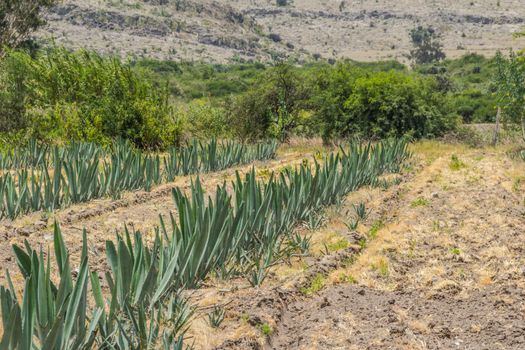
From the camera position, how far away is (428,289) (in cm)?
453

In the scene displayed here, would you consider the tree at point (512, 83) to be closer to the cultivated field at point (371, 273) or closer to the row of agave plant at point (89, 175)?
the cultivated field at point (371, 273)

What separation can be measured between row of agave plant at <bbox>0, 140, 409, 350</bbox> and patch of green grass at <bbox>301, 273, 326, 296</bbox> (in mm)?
382

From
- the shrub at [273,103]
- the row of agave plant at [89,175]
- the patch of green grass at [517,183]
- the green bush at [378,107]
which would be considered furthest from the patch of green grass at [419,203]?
the shrub at [273,103]

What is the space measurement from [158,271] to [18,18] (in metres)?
28.8

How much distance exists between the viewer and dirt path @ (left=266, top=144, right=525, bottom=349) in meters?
3.68

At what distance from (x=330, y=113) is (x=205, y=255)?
1338 cm

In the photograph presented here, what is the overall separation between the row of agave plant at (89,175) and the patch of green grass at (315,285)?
3.37 metres

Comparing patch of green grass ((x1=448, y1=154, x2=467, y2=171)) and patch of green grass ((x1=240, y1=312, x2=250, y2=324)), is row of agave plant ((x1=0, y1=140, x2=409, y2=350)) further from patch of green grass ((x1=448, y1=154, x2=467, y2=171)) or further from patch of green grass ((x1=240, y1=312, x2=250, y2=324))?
patch of green grass ((x1=448, y1=154, x2=467, y2=171))

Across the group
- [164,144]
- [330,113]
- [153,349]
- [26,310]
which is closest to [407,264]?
[153,349]

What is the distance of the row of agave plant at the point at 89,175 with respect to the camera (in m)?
6.58

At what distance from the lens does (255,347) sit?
134 inches

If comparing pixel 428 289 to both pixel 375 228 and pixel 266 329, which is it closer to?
pixel 266 329

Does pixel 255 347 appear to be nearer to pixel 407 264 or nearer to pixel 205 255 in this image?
pixel 205 255

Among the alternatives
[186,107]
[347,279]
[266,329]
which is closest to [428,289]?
[347,279]
